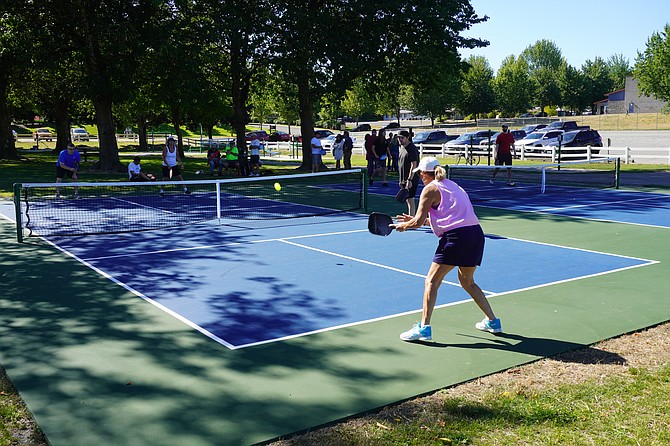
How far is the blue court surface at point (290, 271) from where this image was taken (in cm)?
862

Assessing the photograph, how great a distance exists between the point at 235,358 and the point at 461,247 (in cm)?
255

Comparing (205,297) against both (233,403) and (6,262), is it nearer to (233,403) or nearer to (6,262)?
(233,403)

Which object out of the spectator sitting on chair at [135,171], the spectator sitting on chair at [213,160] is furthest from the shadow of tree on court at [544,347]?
the spectator sitting on chair at [213,160]

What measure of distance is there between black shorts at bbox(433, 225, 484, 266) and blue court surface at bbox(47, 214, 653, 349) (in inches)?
64.7

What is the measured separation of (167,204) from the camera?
2077 centimetres

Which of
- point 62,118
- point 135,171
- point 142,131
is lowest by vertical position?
point 135,171

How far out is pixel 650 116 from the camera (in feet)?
279

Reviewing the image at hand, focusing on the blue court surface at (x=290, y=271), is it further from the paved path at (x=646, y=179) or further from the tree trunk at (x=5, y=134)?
the tree trunk at (x=5, y=134)

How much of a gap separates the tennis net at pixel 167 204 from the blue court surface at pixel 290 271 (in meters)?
1.42

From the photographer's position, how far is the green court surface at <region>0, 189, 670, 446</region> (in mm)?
5625

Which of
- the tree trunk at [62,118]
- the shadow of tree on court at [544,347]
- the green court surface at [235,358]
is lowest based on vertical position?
the shadow of tree on court at [544,347]

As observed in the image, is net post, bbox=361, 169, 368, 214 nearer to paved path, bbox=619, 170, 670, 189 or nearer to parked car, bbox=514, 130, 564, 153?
paved path, bbox=619, 170, 670, 189

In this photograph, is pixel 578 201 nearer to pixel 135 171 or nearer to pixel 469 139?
pixel 135 171

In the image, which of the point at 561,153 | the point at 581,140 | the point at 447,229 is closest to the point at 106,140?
the point at 561,153
